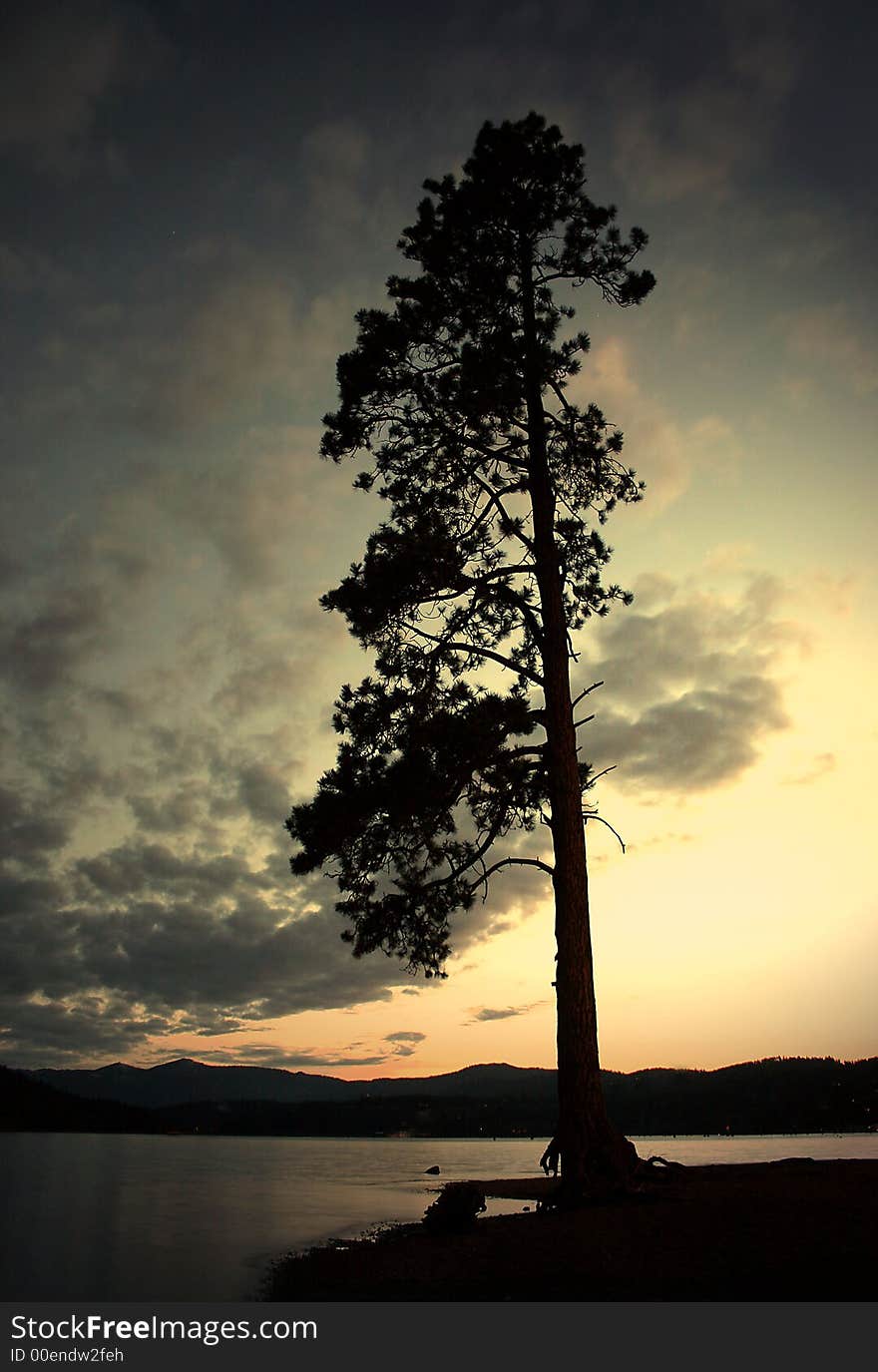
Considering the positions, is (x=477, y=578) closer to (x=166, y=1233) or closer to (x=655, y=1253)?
(x=655, y=1253)

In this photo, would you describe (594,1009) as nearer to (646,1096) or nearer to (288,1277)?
(288,1277)

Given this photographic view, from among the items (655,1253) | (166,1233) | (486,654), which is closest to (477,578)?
(486,654)

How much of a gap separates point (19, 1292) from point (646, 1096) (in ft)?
658

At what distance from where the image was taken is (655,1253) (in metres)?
8.48

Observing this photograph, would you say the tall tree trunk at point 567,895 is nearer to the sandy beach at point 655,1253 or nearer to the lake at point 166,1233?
the sandy beach at point 655,1253

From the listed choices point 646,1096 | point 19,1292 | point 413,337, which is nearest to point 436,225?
point 413,337

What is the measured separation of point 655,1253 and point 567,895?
204 inches

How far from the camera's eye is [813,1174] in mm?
13297

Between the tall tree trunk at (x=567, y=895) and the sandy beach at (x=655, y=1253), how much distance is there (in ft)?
2.26

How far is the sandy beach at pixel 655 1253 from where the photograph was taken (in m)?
7.43

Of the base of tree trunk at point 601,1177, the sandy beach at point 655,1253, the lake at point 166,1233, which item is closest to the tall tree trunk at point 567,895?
the base of tree trunk at point 601,1177

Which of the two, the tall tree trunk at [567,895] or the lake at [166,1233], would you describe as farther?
the lake at [166,1233]

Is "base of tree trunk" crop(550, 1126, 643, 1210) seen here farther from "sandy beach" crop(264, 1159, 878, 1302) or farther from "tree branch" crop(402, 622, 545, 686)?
"tree branch" crop(402, 622, 545, 686)

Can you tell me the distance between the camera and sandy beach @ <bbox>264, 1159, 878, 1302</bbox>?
7430 mm
